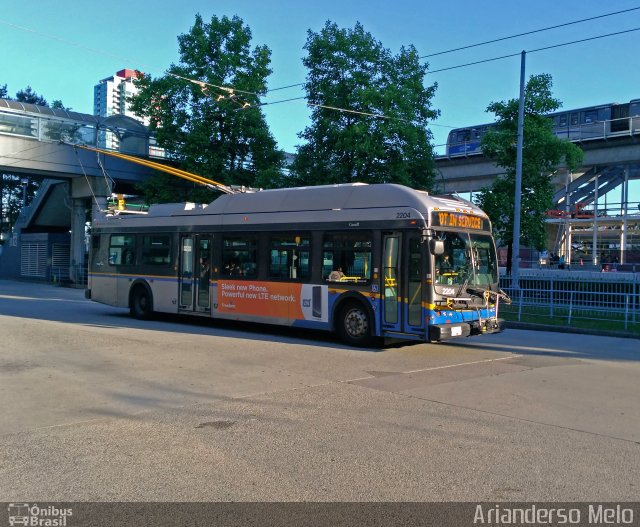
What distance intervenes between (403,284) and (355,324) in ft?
5.06

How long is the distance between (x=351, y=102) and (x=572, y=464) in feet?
70.2

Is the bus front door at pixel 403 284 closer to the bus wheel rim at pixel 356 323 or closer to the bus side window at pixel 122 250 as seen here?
the bus wheel rim at pixel 356 323

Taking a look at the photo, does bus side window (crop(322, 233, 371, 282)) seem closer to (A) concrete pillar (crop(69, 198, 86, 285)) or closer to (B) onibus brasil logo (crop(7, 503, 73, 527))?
(B) onibus brasil logo (crop(7, 503, 73, 527))

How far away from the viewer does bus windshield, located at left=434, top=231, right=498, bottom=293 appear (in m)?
12.3

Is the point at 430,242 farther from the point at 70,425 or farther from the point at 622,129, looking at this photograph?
the point at 622,129

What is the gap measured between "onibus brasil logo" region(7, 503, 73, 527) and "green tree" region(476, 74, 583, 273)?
21830 millimetres

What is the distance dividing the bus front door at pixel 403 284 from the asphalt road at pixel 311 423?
2.23 feet

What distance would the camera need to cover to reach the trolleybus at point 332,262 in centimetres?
1227

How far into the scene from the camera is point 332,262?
13.8 metres

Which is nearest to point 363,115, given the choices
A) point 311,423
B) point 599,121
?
Result: point 599,121

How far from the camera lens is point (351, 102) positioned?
83.0 feet

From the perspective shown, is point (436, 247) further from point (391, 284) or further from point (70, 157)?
point (70, 157)

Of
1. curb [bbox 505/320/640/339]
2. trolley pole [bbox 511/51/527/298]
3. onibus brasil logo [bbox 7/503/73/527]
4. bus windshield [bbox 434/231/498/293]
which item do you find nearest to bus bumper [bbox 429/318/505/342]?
bus windshield [bbox 434/231/498/293]

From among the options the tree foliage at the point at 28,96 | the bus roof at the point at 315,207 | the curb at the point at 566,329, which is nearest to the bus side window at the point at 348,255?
the bus roof at the point at 315,207
